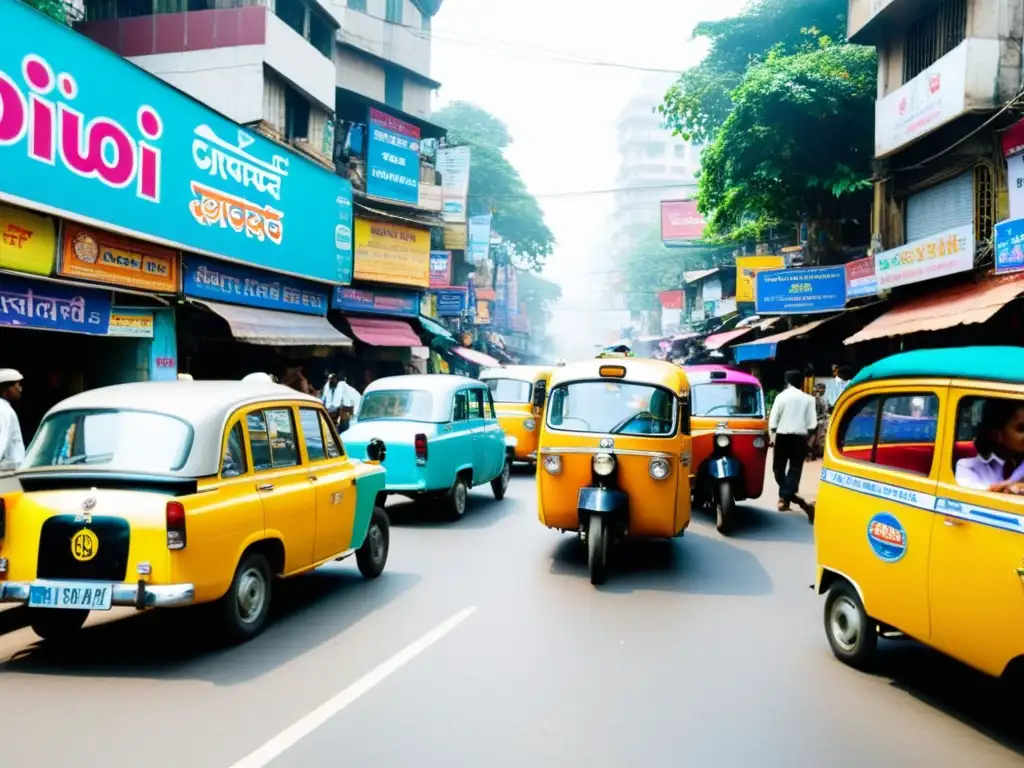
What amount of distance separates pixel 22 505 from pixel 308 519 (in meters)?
1.91

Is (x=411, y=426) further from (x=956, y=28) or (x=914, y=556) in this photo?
(x=956, y=28)

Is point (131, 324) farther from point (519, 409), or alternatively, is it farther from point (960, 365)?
point (960, 365)

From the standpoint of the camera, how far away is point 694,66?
31.6 m

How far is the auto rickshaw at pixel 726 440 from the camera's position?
33.8 feet

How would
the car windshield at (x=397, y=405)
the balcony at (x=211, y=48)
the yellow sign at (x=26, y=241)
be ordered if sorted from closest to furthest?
the car windshield at (x=397, y=405) → the yellow sign at (x=26, y=241) → the balcony at (x=211, y=48)

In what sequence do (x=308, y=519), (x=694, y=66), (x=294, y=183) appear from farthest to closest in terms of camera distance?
(x=694, y=66) < (x=294, y=183) < (x=308, y=519)

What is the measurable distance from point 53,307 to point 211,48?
11037 mm

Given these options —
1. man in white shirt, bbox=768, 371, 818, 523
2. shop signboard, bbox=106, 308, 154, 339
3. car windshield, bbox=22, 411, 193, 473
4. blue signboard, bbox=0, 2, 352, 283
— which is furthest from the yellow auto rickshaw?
shop signboard, bbox=106, 308, 154, 339

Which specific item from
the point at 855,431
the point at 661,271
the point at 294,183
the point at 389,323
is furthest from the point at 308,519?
the point at 661,271

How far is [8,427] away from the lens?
788cm

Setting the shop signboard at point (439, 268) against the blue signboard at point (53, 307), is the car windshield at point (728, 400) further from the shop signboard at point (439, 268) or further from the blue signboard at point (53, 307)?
the shop signboard at point (439, 268)

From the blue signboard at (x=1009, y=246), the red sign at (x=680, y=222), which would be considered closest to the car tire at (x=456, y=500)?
the blue signboard at (x=1009, y=246)

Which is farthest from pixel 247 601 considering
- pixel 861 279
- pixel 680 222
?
pixel 680 222

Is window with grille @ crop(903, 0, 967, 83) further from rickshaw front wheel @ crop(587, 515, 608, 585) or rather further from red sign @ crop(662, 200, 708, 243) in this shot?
red sign @ crop(662, 200, 708, 243)
